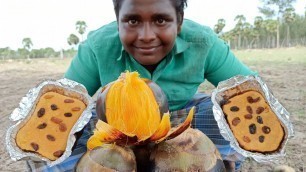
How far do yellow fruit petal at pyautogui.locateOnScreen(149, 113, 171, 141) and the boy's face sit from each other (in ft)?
1.36

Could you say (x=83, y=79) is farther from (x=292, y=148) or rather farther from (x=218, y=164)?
(x=292, y=148)

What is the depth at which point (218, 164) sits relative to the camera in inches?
54.0

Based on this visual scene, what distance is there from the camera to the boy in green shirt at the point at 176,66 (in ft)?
6.16

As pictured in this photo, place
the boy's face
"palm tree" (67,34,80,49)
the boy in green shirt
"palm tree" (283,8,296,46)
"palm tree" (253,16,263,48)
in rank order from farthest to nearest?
"palm tree" (67,34,80,49), "palm tree" (253,16,263,48), "palm tree" (283,8,296,46), the boy in green shirt, the boy's face

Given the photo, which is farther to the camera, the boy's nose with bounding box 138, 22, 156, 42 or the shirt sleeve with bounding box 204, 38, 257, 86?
the shirt sleeve with bounding box 204, 38, 257, 86

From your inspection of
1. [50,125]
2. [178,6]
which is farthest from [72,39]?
[50,125]

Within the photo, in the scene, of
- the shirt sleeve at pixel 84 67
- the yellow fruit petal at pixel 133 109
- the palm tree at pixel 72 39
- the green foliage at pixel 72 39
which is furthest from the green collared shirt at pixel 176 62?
the green foliage at pixel 72 39

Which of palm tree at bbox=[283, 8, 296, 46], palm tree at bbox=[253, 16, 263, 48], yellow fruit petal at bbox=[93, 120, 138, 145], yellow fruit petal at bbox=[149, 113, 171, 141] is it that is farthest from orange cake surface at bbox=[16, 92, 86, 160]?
palm tree at bbox=[253, 16, 263, 48]

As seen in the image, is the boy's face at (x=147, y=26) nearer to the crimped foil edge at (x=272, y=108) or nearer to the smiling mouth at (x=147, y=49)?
the smiling mouth at (x=147, y=49)

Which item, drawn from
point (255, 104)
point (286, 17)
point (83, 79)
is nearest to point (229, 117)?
point (255, 104)

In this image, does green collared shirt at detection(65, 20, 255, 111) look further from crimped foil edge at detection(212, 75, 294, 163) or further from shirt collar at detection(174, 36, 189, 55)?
crimped foil edge at detection(212, 75, 294, 163)

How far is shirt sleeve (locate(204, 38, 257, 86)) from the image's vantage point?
6.86 feet

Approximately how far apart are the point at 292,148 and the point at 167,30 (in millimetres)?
1767

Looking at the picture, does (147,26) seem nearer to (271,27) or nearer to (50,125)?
(50,125)
